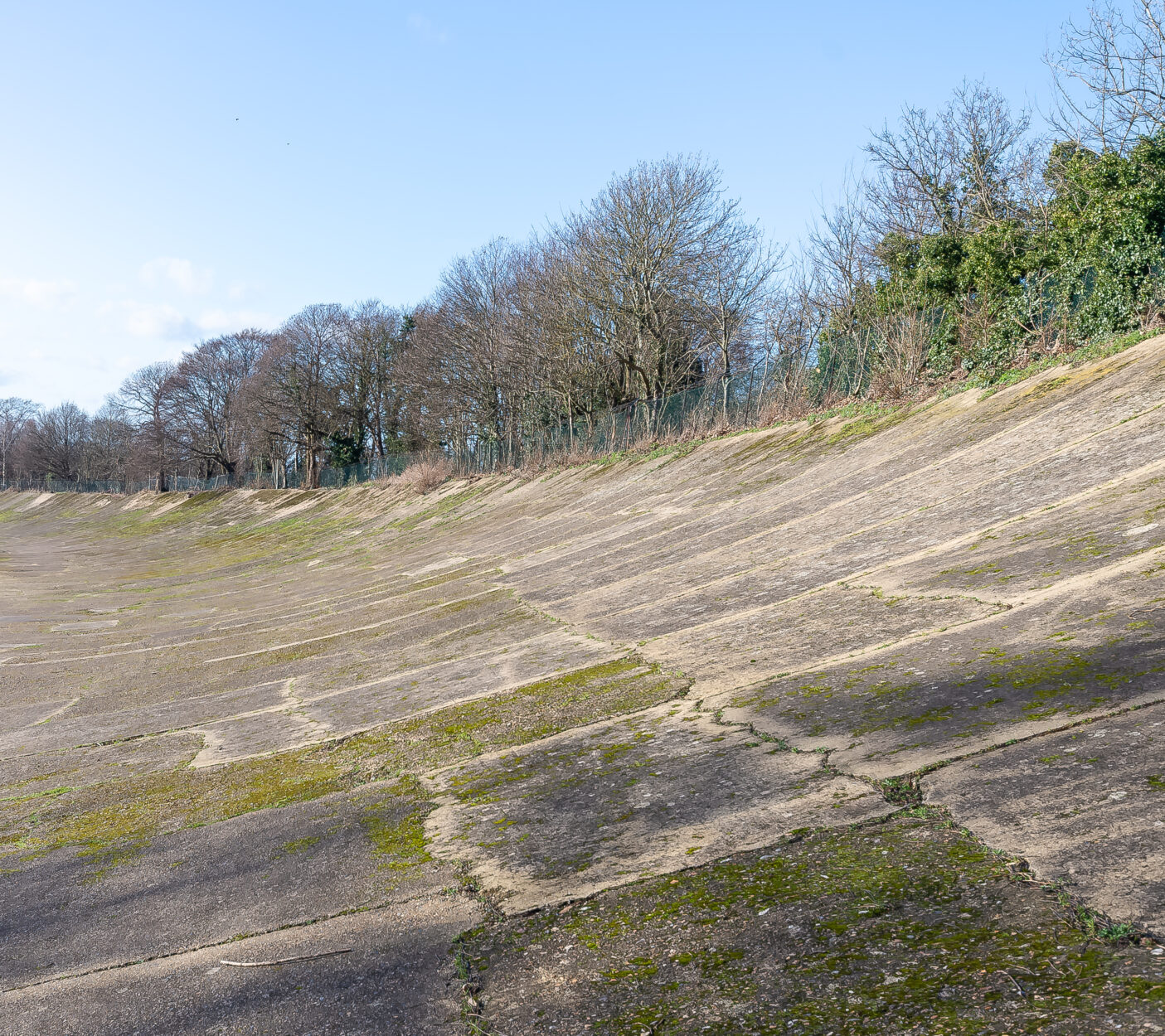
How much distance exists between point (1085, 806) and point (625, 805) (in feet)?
5.51

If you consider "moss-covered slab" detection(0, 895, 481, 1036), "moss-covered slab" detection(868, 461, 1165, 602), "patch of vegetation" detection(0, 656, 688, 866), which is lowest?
"patch of vegetation" detection(0, 656, 688, 866)

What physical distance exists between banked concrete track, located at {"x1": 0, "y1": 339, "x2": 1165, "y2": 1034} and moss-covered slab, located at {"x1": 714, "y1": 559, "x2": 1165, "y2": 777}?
0.08 feet

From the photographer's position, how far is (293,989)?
8.08 ft

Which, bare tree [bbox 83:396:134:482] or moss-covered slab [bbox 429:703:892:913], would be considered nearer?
moss-covered slab [bbox 429:703:892:913]

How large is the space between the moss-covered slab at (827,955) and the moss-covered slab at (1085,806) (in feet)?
0.39

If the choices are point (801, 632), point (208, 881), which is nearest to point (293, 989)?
point (208, 881)

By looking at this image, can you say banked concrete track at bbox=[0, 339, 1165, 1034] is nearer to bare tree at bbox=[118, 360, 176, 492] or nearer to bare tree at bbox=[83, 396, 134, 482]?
bare tree at bbox=[118, 360, 176, 492]

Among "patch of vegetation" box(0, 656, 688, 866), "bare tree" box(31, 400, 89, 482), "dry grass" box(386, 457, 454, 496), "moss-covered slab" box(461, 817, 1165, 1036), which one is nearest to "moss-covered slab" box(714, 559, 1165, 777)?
"moss-covered slab" box(461, 817, 1165, 1036)

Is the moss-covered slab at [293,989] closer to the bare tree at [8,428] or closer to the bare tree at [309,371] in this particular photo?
the bare tree at [309,371]

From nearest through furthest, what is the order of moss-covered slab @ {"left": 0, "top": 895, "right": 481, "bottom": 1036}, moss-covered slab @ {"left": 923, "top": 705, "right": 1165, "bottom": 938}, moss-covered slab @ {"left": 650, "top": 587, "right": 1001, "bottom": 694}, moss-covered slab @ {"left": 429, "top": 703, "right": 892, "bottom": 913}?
moss-covered slab @ {"left": 923, "top": 705, "right": 1165, "bottom": 938}
moss-covered slab @ {"left": 0, "top": 895, "right": 481, "bottom": 1036}
moss-covered slab @ {"left": 429, "top": 703, "right": 892, "bottom": 913}
moss-covered slab @ {"left": 650, "top": 587, "right": 1001, "bottom": 694}

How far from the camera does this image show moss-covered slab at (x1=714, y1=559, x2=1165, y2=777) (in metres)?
3.34

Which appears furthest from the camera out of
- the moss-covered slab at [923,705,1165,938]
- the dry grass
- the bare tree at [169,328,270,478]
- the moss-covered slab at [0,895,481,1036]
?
the bare tree at [169,328,270,478]

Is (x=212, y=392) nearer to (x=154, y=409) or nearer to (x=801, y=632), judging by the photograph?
(x=154, y=409)

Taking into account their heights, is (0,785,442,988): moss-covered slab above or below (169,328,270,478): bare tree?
below
